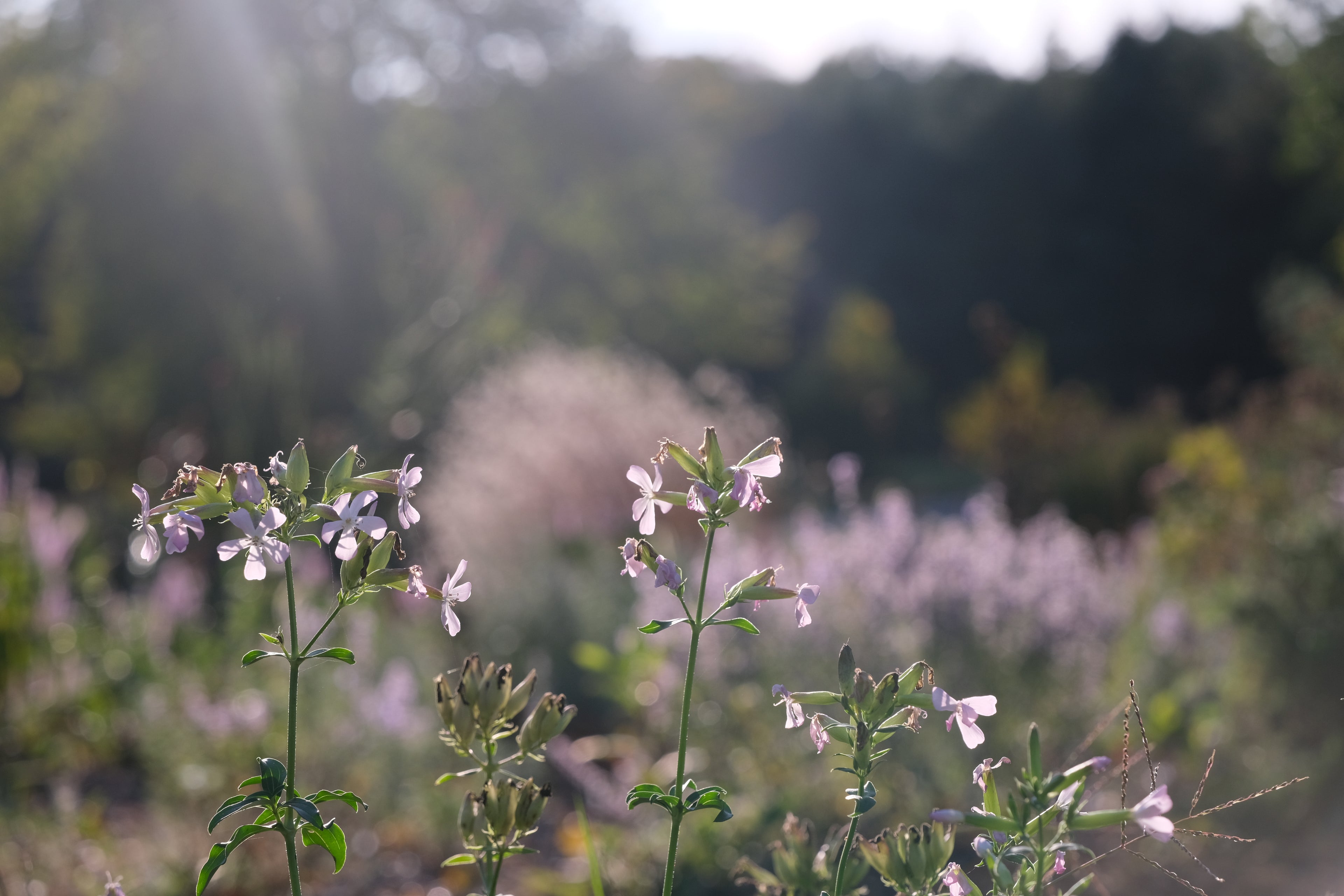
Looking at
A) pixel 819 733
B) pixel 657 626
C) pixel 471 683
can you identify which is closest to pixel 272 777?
pixel 471 683

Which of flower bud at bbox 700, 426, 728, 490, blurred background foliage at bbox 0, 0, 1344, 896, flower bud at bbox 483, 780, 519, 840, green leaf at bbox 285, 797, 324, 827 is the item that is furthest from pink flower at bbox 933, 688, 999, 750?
blurred background foliage at bbox 0, 0, 1344, 896

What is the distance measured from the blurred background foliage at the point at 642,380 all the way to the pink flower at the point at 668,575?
0.99m

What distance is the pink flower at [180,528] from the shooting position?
2.48 ft

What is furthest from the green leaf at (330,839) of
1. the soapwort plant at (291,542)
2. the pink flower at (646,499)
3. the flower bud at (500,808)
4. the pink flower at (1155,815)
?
the pink flower at (1155,815)

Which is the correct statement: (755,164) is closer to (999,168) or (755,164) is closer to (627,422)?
(999,168)

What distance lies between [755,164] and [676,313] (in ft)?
20.6

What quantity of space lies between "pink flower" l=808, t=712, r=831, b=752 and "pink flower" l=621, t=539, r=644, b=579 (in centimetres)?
19

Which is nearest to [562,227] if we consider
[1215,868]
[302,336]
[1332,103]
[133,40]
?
[302,336]

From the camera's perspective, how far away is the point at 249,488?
0.78 metres

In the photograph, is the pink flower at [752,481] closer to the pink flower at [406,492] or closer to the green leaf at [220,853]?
the pink flower at [406,492]

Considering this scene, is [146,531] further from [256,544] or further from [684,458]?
[684,458]

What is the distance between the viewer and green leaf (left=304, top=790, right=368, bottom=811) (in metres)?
0.78

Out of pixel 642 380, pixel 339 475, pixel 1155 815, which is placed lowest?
pixel 1155 815

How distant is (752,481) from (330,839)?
0.44 meters
